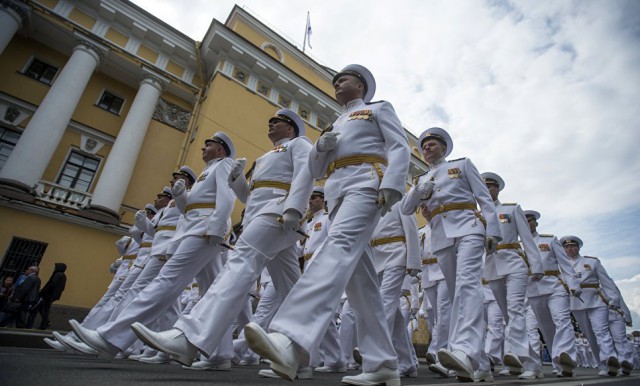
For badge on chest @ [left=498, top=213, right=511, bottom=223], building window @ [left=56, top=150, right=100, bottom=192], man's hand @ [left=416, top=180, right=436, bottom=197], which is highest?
building window @ [left=56, top=150, right=100, bottom=192]

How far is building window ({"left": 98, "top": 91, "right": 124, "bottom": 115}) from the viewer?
1547 cm

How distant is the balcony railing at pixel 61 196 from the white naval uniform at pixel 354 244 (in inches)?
500

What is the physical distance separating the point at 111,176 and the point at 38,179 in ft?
6.88

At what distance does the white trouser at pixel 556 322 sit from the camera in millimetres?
5414

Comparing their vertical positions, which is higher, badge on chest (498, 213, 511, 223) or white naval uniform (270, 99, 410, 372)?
badge on chest (498, 213, 511, 223)

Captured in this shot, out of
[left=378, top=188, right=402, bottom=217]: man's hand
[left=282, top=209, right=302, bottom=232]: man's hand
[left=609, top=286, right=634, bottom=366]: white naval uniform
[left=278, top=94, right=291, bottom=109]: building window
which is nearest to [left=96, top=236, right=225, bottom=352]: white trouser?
[left=282, top=209, right=302, bottom=232]: man's hand

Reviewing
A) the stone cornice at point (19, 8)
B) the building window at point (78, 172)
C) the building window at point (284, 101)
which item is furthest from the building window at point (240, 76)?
the stone cornice at point (19, 8)

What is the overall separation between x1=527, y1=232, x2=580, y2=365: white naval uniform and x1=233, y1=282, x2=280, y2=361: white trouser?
4.18m

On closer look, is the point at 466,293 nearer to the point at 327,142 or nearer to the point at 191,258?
the point at 327,142

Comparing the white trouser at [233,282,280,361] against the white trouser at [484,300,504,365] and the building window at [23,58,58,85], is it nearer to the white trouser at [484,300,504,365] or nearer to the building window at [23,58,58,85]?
the white trouser at [484,300,504,365]

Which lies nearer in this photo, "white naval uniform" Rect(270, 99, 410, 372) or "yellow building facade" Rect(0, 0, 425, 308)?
"white naval uniform" Rect(270, 99, 410, 372)

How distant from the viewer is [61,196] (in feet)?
41.1

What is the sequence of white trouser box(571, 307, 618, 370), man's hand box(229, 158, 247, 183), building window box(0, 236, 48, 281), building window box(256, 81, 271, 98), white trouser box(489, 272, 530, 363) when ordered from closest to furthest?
man's hand box(229, 158, 247, 183)
white trouser box(489, 272, 530, 363)
white trouser box(571, 307, 618, 370)
building window box(0, 236, 48, 281)
building window box(256, 81, 271, 98)

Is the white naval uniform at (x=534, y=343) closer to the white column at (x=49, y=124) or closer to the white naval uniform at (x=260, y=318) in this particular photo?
the white naval uniform at (x=260, y=318)
